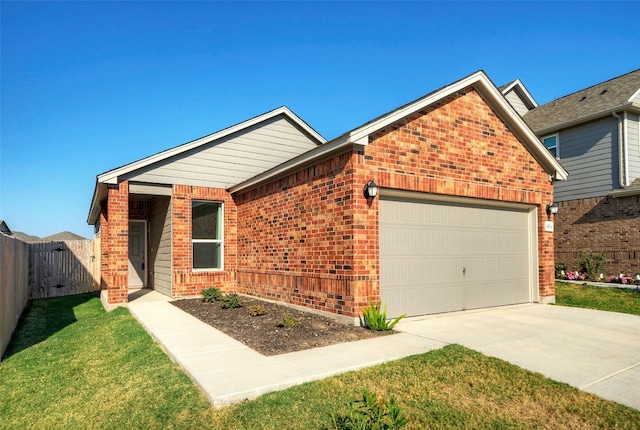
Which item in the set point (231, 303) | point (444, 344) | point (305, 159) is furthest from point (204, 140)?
point (444, 344)

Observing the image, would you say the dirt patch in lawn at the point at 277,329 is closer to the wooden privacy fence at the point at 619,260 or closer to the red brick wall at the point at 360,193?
the red brick wall at the point at 360,193

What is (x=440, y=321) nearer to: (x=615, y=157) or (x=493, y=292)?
(x=493, y=292)

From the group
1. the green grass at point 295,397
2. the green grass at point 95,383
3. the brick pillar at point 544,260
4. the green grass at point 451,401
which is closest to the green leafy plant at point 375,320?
the green grass at point 295,397

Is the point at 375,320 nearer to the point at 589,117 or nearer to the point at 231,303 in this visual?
the point at 231,303

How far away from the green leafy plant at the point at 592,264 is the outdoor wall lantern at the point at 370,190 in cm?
1215

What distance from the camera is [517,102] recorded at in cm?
2192

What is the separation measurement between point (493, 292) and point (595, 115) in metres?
9.90

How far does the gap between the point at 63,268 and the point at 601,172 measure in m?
20.8

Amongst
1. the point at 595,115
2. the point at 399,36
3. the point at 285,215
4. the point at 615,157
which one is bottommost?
the point at 285,215

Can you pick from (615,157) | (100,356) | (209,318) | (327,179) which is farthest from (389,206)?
(615,157)

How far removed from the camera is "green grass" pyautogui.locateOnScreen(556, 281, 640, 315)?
10641mm

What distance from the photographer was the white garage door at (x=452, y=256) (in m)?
8.60

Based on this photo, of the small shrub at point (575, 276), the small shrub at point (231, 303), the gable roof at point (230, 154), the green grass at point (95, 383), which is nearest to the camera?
the green grass at point (95, 383)

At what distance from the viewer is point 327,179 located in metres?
8.62
